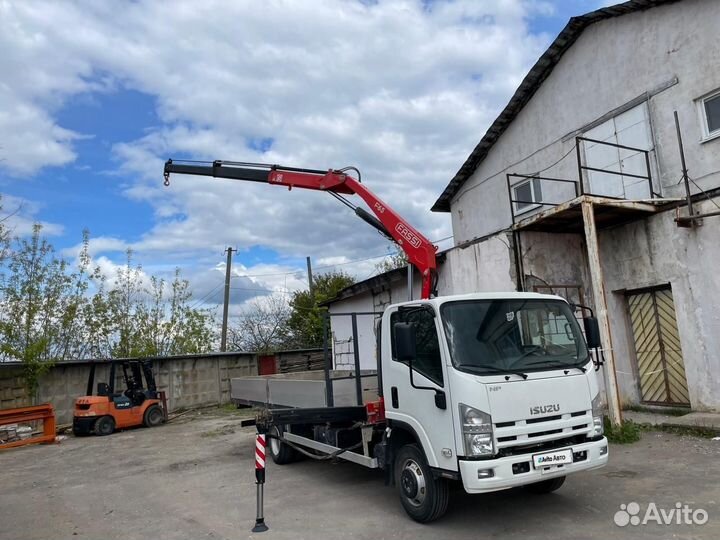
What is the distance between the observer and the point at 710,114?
9.84 m

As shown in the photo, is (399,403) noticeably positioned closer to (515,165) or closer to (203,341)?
Result: (515,165)

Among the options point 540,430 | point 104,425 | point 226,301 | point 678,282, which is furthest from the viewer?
point 226,301

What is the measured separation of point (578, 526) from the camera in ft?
16.3

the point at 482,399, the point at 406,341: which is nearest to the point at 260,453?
the point at 406,341

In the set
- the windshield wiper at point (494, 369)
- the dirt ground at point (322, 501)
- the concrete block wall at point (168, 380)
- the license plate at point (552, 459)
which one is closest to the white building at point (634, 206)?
the dirt ground at point (322, 501)

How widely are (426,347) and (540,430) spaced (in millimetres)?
1299

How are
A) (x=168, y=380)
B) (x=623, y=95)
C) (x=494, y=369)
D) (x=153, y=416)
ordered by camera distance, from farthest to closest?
(x=168, y=380) < (x=153, y=416) < (x=623, y=95) < (x=494, y=369)

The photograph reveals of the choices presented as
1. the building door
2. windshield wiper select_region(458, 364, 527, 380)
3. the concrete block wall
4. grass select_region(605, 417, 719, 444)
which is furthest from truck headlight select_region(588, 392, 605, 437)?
the concrete block wall

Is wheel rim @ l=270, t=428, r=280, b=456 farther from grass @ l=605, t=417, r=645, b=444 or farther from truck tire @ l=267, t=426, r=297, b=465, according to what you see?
grass @ l=605, t=417, r=645, b=444

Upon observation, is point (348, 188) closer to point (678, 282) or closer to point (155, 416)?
point (678, 282)

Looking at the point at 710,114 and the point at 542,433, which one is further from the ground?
the point at 710,114

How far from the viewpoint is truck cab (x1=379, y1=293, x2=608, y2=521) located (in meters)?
4.72

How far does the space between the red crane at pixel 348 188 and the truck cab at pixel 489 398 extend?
3329 mm

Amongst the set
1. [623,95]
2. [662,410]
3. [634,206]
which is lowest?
[662,410]
